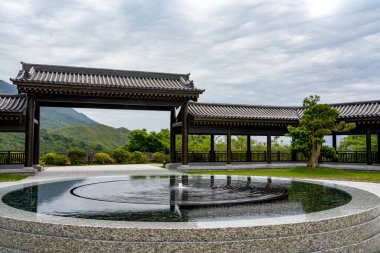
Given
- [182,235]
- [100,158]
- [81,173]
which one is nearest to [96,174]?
[81,173]

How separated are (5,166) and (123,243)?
66.3 feet

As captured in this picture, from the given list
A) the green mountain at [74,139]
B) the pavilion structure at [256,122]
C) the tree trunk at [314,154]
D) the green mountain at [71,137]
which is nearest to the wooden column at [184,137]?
the pavilion structure at [256,122]

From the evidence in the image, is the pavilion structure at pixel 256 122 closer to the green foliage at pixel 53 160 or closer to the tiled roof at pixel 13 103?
the tiled roof at pixel 13 103

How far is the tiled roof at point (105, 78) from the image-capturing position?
879 inches

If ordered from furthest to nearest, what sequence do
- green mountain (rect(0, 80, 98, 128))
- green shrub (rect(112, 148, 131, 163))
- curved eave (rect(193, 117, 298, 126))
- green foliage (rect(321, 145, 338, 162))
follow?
green mountain (rect(0, 80, 98, 128)) → green shrub (rect(112, 148, 131, 163)) → green foliage (rect(321, 145, 338, 162)) → curved eave (rect(193, 117, 298, 126))

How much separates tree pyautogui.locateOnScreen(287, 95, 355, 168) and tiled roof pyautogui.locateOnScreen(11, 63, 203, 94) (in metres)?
7.56

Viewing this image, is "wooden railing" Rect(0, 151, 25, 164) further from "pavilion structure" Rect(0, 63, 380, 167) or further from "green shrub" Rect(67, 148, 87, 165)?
"green shrub" Rect(67, 148, 87, 165)

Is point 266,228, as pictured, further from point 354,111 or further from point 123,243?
point 354,111

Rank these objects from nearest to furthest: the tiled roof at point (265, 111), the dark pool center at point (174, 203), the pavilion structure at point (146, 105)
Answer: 1. the dark pool center at point (174, 203)
2. the pavilion structure at point (146, 105)
3. the tiled roof at point (265, 111)

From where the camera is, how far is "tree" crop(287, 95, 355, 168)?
24141mm

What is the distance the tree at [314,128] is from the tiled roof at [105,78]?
7.56 meters

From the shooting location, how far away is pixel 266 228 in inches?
219

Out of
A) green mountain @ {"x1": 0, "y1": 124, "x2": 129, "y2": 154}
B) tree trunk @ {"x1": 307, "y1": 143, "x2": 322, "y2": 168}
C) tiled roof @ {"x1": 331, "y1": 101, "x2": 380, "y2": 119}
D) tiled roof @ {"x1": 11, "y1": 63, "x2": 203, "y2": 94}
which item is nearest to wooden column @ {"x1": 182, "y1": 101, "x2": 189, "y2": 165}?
tiled roof @ {"x1": 11, "y1": 63, "x2": 203, "y2": 94}

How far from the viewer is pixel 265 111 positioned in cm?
3017
